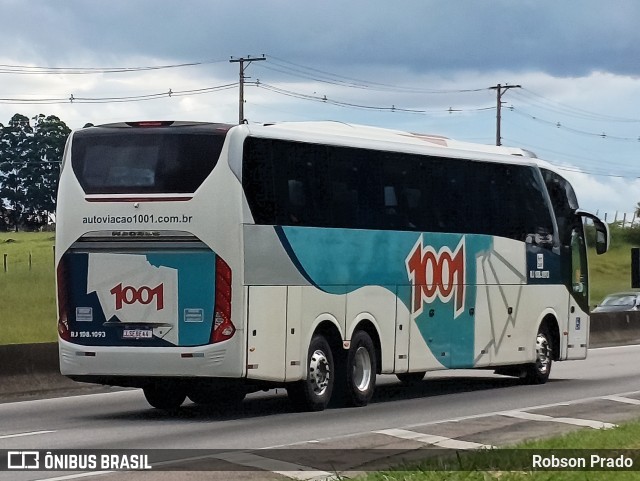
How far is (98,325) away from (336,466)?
657 cm

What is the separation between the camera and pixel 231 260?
63.0 ft

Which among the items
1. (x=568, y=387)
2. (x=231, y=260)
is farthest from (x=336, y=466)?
(x=568, y=387)

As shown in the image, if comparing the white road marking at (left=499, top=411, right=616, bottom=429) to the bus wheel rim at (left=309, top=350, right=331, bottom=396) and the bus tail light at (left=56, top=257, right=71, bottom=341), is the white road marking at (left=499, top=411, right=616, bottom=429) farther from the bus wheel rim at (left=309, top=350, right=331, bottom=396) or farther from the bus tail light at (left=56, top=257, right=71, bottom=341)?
the bus tail light at (left=56, top=257, right=71, bottom=341)

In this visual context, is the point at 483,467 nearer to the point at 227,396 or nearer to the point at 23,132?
the point at 227,396

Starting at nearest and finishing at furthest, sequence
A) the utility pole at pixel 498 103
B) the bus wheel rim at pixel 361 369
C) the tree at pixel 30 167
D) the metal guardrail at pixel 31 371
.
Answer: the bus wheel rim at pixel 361 369 → the metal guardrail at pixel 31 371 → the utility pole at pixel 498 103 → the tree at pixel 30 167

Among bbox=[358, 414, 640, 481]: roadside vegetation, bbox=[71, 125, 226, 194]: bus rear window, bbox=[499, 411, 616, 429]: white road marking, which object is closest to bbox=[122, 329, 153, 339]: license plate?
bbox=[71, 125, 226, 194]: bus rear window

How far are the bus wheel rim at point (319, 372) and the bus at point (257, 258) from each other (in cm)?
2

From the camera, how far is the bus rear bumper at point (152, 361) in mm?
19094

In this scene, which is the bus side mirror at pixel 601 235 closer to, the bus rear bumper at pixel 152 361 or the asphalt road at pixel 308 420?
the asphalt road at pixel 308 420

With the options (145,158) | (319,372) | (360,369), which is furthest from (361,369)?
(145,158)

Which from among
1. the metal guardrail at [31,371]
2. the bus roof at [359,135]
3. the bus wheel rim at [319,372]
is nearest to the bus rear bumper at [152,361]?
the bus wheel rim at [319,372]

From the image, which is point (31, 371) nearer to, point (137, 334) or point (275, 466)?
point (137, 334)

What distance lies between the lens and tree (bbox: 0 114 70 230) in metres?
135

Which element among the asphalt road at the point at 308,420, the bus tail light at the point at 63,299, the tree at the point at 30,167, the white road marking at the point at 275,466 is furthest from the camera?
the tree at the point at 30,167
